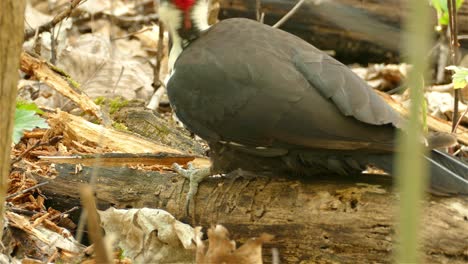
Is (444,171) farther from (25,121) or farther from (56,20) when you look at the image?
(56,20)

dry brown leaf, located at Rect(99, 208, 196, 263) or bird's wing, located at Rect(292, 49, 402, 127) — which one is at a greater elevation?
bird's wing, located at Rect(292, 49, 402, 127)

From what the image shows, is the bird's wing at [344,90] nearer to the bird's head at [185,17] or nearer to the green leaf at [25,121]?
the bird's head at [185,17]

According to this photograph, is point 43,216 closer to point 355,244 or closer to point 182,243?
point 182,243

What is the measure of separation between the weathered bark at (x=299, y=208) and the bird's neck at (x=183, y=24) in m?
0.63

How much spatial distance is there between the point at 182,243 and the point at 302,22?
391cm

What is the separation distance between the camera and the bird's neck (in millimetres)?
3873

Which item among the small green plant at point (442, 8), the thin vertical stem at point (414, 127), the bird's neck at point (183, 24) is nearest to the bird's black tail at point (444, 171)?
the bird's neck at point (183, 24)

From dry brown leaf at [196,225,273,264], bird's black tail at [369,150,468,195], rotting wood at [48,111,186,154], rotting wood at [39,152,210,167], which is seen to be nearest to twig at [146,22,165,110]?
rotting wood at [48,111,186,154]

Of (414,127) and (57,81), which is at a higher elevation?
(57,81)

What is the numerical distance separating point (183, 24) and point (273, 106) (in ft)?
2.69

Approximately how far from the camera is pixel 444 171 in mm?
3094

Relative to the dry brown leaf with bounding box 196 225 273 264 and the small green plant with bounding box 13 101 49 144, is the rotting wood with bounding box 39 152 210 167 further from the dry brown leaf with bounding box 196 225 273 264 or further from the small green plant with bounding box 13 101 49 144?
the dry brown leaf with bounding box 196 225 273 264

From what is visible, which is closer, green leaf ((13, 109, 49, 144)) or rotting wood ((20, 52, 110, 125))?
green leaf ((13, 109, 49, 144))

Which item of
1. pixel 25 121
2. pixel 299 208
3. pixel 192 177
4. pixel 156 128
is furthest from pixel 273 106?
pixel 156 128
